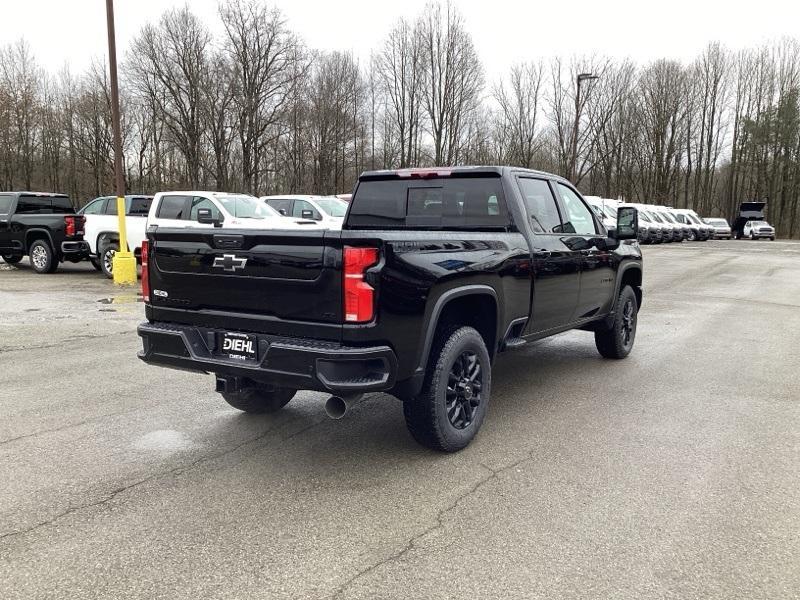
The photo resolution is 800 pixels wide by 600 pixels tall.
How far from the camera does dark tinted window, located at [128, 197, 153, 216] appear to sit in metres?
14.8

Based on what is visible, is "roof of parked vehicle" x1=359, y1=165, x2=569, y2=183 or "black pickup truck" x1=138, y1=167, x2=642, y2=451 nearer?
"black pickup truck" x1=138, y1=167, x2=642, y2=451

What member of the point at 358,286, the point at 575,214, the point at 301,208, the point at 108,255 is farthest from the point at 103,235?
the point at 358,286

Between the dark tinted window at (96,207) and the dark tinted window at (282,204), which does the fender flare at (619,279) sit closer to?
the dark tinted window at (282,204)

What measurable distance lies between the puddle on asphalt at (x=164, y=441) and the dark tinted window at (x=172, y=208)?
9277 millimetres

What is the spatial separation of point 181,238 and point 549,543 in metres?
2.79

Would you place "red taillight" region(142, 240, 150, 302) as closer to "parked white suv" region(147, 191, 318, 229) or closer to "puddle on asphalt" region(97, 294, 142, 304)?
"puddle on asphalt" region(97, 294, 142, 304)

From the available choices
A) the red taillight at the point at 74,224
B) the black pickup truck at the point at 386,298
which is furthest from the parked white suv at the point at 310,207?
the black pickup truck at the point at 386,298

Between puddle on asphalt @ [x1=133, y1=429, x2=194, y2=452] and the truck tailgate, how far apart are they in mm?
885

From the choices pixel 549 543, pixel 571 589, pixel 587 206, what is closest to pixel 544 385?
pixel 587 206

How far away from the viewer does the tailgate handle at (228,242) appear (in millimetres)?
3842

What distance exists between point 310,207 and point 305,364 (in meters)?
14.2

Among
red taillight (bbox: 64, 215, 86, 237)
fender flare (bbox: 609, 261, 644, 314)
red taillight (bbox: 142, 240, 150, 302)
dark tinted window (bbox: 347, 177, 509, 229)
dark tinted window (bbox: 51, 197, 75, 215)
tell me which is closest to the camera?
red taillight (bbox: 142, 240, 150, 302)

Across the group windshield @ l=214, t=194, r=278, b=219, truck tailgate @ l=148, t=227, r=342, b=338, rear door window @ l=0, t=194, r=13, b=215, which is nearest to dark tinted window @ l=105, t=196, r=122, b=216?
rear door window @ l=0, t=194, r=13, b=215

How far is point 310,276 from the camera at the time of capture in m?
3.58
